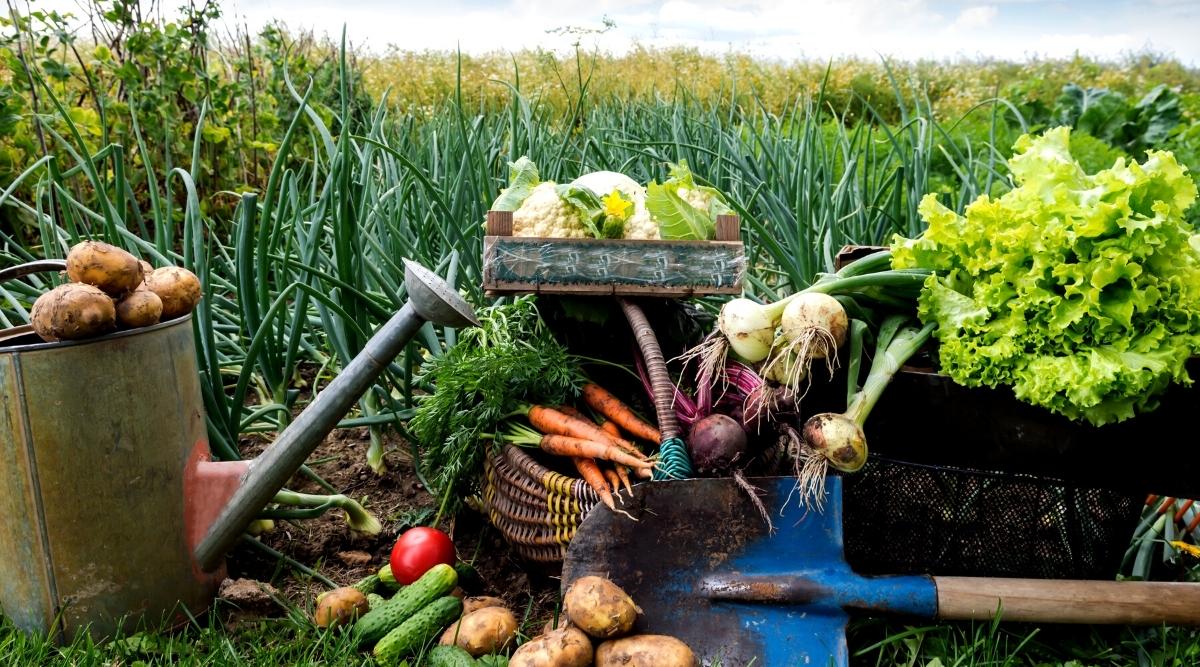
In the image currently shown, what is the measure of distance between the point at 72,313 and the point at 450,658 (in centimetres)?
87

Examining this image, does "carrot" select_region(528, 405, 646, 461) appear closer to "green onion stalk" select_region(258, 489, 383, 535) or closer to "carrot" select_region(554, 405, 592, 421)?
"carrot" select_region(554, 405, 592, 421)

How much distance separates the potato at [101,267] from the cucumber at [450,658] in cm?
86

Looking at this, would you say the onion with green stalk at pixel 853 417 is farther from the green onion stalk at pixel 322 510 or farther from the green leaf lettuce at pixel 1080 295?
the green onion stalk at pixel 322 510

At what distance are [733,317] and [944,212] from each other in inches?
18.9

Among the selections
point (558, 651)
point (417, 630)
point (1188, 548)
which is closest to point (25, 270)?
point (417, 630)

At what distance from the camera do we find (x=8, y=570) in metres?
1.64

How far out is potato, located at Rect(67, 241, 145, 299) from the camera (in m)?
1.51

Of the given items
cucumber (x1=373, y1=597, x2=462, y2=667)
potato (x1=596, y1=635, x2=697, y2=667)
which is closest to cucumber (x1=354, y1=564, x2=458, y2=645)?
cucumber (x1=373, y1=597, x2=462, y2=667)

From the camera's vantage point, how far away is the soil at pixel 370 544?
1956 mm

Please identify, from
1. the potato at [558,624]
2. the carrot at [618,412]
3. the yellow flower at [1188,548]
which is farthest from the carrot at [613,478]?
the yellow flower at [1188,548]

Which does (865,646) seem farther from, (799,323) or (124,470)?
(124,470)

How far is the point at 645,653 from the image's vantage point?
1489 millimetres

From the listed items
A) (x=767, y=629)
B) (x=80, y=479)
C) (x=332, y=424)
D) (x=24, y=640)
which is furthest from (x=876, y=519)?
(x=24, y=640)

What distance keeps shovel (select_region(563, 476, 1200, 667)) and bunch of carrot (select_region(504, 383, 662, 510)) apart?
9cm
